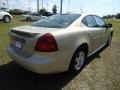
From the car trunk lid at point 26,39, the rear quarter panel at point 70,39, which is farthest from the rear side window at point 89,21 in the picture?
the car trunk lid at point 26,39

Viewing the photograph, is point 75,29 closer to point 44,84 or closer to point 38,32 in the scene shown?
point 38,32

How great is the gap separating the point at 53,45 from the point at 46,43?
0.46 feet

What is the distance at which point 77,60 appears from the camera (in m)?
4.50

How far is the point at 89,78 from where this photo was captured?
4.39 meters

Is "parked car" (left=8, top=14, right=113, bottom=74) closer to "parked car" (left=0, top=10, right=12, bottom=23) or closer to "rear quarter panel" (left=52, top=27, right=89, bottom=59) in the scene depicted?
"rear quarter panel" (left=52, top=27, right=89, bottom=59)

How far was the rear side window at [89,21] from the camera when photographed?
4.86 m

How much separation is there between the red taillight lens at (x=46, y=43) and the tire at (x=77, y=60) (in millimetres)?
780

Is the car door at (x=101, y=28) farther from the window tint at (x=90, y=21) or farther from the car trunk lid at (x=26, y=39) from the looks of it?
the car trunk lid at (x=26, y=39)

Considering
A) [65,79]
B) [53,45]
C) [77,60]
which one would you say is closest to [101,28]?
[77,60]

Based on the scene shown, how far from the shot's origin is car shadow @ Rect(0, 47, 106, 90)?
12.7ft

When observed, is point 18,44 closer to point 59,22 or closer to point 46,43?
point 46,43

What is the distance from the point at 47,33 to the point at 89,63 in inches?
89.8

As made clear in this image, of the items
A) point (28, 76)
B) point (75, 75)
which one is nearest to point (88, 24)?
point (75, 75)

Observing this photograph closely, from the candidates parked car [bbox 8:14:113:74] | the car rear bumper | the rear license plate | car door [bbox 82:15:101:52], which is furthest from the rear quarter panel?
the rear license plate
